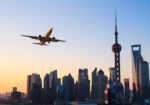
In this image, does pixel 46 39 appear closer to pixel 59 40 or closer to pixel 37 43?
pixel 59 40

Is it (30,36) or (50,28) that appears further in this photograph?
(30,36)

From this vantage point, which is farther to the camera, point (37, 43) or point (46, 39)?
point (37, 43)

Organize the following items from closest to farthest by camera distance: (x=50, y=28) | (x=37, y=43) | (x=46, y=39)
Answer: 1. (x=50, y=28)
2. (x=46, y=39)
3. (x=37, y=43)

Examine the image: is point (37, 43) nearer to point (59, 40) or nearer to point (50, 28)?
point (59, 40)

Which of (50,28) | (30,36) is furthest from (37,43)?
(50,28)

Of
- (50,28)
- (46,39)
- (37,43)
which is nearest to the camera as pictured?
(50,28)

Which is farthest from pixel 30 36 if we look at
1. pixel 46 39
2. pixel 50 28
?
pixel 50 28

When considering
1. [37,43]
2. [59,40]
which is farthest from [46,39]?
[37,43]
